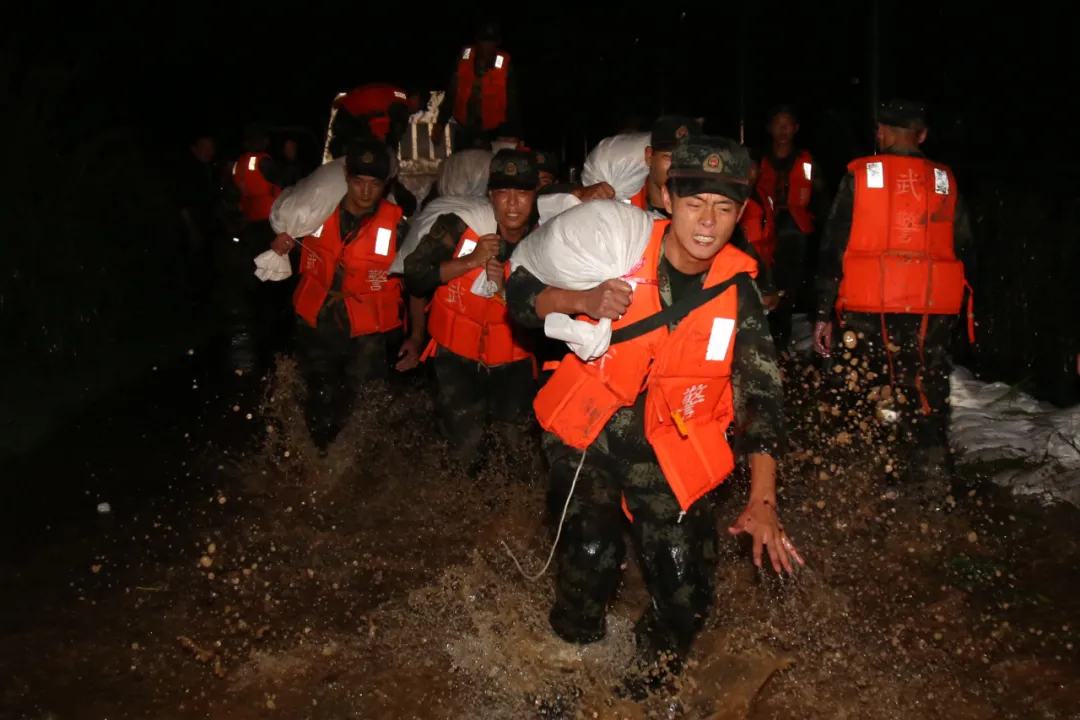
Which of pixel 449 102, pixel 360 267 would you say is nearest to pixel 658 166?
pixel 360 267

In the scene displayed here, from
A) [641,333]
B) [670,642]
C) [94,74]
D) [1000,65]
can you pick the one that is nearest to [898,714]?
[670,642]

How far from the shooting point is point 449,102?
937 cm

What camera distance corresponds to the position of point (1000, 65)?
7.74 meters

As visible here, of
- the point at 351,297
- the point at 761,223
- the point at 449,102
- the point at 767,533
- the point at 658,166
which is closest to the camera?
the point at 767,533

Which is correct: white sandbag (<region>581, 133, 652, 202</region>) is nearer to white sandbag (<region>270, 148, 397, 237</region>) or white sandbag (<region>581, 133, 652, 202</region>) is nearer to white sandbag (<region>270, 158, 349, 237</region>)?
white sandbag (<region>270, 148, 397, 237</region>)

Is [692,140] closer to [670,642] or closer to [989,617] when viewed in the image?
[670,642]

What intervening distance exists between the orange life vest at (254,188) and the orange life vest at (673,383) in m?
7.40

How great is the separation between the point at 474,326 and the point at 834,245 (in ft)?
6.55

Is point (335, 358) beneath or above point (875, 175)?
beneath

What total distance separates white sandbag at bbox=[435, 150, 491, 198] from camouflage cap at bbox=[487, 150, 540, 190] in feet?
4.21

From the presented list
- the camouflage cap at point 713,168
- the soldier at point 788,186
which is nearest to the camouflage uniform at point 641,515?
the camouflage cap at point 713,168

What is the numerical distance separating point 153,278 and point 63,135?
2.00 m

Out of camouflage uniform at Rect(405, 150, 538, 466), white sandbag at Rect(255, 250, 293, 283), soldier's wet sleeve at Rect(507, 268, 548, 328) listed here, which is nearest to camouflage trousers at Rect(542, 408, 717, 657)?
soldier's wet sleeve at Rect(507, 268, 548, 328)

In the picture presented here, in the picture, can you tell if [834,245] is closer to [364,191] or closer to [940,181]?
[940,181]
